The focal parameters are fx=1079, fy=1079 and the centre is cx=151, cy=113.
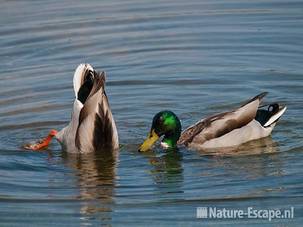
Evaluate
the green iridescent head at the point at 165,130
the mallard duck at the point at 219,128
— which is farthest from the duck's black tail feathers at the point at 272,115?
the green iridescent head at the point at 165,130

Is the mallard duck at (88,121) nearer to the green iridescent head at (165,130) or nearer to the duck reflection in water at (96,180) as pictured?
the duck reflection in water at (96,180)

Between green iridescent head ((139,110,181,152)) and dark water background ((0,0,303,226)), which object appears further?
green iridescent head ((139,110,181,152))

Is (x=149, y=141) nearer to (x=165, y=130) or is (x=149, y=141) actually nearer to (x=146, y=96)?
(x=165, y=130)

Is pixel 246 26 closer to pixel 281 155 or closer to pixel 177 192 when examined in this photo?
pixel 281 155

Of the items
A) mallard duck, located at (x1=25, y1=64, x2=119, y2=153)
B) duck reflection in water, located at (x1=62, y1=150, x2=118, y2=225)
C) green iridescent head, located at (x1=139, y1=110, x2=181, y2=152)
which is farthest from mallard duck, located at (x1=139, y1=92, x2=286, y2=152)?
duck reflection in water, located at (x1=62, y1=150, x2=118, y2=225)

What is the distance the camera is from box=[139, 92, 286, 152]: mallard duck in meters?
13.2

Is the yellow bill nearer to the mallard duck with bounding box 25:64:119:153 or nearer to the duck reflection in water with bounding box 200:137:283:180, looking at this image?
the mallard duck with bounding box 25:64:119:153

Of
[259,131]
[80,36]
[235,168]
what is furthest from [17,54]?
[235,168]

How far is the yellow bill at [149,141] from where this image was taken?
A: 12898mm

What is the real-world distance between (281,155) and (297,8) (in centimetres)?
692

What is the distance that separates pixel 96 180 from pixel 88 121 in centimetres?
114

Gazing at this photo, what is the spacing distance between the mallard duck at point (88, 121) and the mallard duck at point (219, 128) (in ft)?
1.98

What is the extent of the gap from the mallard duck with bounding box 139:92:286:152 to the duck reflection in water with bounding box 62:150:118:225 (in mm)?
768

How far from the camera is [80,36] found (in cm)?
1777
